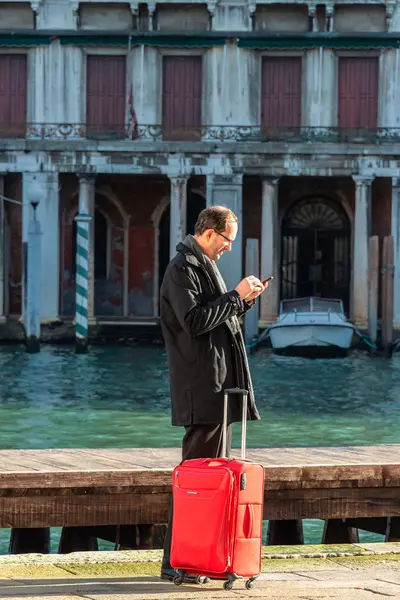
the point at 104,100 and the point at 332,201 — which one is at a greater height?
the point at 104,100

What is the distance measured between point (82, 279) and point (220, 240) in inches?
934

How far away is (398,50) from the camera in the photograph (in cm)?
3462

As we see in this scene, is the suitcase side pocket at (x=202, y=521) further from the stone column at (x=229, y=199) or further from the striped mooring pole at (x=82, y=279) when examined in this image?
the stone column at (x=229, y=199)

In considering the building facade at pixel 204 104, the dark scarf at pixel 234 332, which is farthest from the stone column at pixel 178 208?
the dark scarf at pixel 234 332

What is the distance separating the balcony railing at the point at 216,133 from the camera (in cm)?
3453

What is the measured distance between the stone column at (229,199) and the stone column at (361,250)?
245cm

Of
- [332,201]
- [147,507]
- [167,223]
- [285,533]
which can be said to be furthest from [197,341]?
[167,223]

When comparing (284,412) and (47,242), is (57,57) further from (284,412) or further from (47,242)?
(284,412)

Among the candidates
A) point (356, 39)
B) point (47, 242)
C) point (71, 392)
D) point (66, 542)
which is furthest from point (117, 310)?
point (66, 542)

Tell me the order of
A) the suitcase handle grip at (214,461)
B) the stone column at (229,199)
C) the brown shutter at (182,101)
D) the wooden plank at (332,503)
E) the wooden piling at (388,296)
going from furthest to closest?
the brown shutter at (182,101) < the stone column at (229,199) < the wooden piling at (388,296) < the wooden plank at (332,503) < the suitcase handle grip at (214,461)

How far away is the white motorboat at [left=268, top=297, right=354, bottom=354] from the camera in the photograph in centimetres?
3106

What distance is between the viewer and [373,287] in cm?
3198

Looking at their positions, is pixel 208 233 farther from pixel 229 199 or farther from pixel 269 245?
pixel 229 199

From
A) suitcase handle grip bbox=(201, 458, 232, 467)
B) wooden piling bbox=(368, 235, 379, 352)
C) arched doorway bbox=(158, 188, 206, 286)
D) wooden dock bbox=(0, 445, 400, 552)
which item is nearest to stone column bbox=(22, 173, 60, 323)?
arched doorway bbox=(158, 188, 206, 286)
